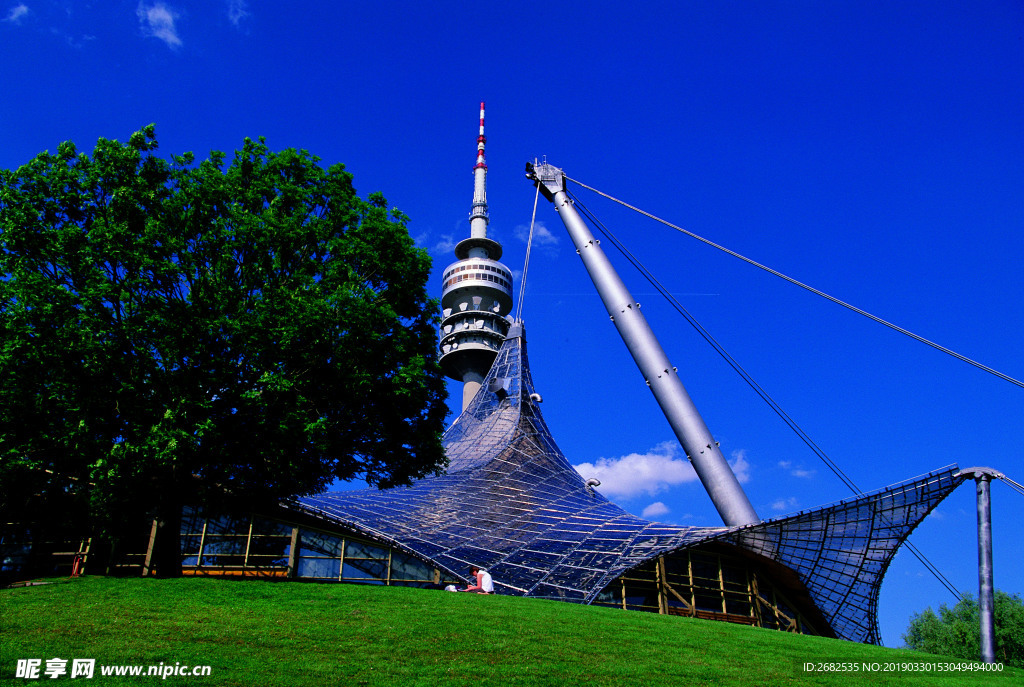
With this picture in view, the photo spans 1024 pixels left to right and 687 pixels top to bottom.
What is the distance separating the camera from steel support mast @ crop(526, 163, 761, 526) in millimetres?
27750

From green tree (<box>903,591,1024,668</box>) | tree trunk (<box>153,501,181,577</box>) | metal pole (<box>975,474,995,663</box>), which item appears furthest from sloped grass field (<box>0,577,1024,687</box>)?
green tree (<box>903,591,1024,668</box>)

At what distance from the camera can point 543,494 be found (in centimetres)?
3409

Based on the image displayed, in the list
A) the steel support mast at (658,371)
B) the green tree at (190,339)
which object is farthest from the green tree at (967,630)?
the green tree at (190,339)

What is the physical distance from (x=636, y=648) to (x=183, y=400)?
10.5m

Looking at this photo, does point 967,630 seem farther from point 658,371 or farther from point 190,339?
point 190,339

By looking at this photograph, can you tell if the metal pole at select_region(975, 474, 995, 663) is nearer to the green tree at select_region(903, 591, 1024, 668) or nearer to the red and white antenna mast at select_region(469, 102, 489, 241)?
the green tree at select_region(903, 591, 1024, 668)

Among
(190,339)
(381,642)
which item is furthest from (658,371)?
(381,642)

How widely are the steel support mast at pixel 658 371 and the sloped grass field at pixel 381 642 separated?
12.2 meters

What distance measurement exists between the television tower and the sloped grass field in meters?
64.6

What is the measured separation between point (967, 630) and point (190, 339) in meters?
51.5

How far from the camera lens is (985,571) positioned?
546 inches

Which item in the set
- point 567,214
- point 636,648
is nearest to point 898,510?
point 636,648

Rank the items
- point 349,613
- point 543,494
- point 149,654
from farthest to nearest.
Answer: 1. point 543,494
2. point 349,613
3. point 149,654

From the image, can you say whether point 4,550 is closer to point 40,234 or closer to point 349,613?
point 40,234
